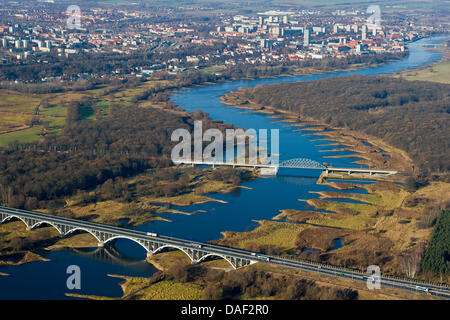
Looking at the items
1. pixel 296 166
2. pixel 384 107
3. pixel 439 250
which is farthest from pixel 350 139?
pixel 439 250

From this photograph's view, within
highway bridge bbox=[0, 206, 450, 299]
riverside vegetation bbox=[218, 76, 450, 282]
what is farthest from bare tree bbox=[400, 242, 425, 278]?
highway bridge bbox=[0, 206, 450, 299]

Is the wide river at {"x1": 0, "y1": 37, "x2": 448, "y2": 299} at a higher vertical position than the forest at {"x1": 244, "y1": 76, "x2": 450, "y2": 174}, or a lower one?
lower

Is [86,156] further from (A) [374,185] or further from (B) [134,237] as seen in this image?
(A) [374,185]

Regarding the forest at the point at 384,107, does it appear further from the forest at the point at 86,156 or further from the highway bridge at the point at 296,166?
the forest at the point at 86,156

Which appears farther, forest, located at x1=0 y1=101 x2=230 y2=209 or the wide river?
forest, located at x1=0 y1=101 x2=230 y2=209

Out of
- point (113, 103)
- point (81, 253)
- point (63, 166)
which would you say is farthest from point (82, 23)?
point (81, 253)

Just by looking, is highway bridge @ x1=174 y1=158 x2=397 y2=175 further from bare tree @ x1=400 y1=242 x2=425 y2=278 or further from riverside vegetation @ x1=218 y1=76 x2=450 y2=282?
bare tree @ x1=400 y1=242 x2=425 y2=278
